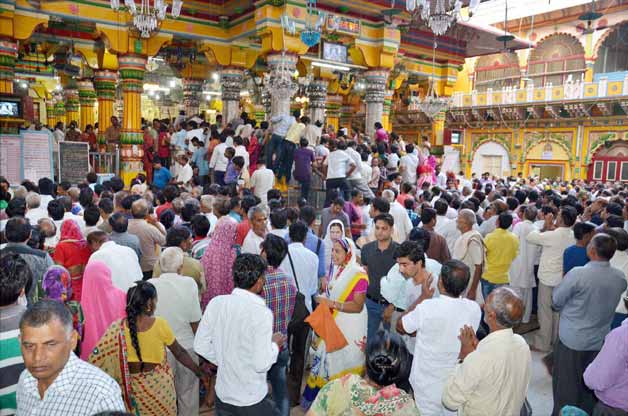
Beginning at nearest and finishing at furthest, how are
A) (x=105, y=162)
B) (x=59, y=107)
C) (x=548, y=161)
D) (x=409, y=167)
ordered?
(x=409, y=167) < (x=105, y=162) < (x=59, y=107) < (x=548, y=161)

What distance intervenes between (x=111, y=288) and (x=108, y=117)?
473 inches

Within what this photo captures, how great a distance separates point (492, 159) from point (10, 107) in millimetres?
20022

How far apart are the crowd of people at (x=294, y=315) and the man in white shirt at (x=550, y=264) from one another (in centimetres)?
2

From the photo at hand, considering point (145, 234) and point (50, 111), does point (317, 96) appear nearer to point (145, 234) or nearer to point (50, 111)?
point (50, 111)

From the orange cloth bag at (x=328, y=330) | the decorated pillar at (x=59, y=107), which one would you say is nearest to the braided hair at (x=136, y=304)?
the orange cloth bag at (x=328, y=330)

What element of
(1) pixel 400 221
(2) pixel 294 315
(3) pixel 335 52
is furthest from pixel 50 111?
(2) pixel 294 315

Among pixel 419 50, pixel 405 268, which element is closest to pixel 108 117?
pixel 419 50

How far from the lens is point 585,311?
3.19 m

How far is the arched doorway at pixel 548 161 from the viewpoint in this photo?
1942 cm

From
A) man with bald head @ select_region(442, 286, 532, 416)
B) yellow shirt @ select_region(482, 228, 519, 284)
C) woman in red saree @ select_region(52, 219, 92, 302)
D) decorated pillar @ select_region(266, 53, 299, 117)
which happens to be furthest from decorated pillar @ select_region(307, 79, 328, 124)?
man with bald head @ select_region(442, 286, 532, 416)

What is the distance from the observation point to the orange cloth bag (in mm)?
2969

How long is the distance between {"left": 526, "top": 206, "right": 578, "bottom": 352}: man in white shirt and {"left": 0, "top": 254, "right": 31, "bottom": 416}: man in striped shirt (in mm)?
4489

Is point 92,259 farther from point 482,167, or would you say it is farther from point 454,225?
point 482,167

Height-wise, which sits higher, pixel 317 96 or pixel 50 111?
pixel 317 96
